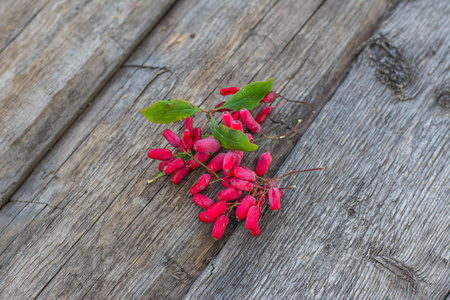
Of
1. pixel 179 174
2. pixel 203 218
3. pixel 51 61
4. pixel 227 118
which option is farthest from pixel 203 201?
pixel 51 61

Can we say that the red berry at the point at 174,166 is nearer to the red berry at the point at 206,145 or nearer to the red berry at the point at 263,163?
the red berry at the point at 206,145

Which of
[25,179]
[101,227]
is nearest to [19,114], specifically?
[25,179]

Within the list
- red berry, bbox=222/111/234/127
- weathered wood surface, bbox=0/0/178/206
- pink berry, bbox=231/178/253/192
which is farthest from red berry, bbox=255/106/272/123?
weathered wood surface, bbox=0/0/178/206

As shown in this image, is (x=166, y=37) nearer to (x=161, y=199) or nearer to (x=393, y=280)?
(x=161, y=199)

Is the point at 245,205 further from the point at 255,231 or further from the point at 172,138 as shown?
the point at 172,138

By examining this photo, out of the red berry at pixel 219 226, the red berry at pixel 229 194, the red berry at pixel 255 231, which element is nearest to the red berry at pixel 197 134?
the red berry at pixel 229 194

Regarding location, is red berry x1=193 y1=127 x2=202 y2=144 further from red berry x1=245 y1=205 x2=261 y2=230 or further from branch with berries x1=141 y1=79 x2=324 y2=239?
red berry x1=245 y1=205 x2=261 y2=230
